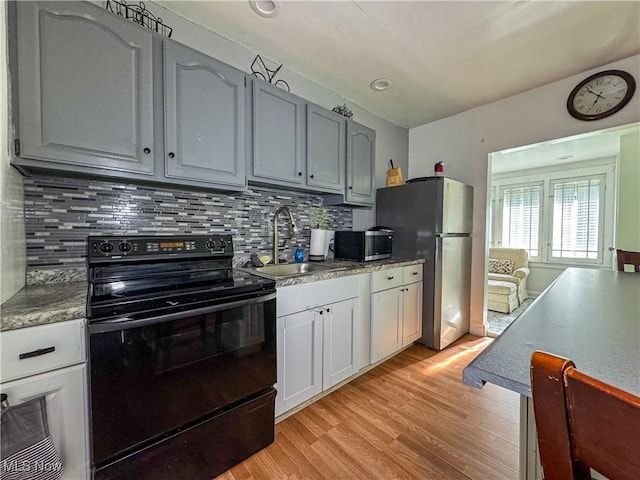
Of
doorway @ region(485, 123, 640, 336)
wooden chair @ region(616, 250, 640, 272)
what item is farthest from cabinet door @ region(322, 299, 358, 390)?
doorway @ region(485, 123, 640, 336)

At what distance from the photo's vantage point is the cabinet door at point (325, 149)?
2.05 meters

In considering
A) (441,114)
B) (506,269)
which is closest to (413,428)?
(441,114)

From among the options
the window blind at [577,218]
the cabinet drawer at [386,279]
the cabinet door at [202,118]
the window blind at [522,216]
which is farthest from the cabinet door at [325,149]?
the window blind at [577,218]

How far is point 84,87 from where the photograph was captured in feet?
3.83

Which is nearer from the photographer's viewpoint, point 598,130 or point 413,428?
point 413,428

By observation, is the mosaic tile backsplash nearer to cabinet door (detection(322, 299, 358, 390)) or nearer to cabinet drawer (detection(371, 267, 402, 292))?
cabinet door (detection(322, 299, 358, 390))

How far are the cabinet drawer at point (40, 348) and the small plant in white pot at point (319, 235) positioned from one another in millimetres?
1615

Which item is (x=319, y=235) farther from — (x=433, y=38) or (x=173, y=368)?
(x=433, y=38)

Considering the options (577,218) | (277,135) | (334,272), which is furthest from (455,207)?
(577,218)

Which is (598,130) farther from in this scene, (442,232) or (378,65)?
(378,65)

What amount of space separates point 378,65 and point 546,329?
2.16 metres

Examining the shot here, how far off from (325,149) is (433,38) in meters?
1.02

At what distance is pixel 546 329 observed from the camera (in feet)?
2.50

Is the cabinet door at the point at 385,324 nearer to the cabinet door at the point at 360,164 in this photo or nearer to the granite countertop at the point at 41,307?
the cabinet door at the point at 360,164
